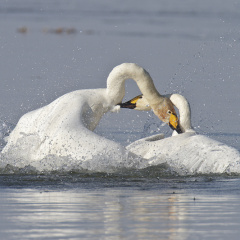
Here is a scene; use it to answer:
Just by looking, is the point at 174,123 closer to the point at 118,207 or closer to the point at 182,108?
the point at 182,108

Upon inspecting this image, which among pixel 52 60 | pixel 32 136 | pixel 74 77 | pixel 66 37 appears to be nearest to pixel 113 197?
pixel 32 136

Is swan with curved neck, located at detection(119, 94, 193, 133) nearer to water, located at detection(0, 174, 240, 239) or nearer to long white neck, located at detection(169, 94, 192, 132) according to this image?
long white neck, located at detection(169, 94, 192, 132)

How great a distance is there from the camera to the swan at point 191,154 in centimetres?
1157

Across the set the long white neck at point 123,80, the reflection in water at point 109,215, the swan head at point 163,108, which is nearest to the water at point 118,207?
the reflection in water at point 109,215

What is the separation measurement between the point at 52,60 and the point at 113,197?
42.7 ft

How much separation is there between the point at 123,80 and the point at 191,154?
66.7 inches

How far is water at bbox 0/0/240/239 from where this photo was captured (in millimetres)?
8375

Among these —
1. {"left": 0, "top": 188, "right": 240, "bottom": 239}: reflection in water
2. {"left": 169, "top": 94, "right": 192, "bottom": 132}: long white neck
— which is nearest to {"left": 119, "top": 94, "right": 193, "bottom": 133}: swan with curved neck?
{"left": 169, "top": 94, "right": 192, "bottom": 132}: long white neck

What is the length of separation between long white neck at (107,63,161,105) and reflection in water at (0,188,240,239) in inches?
110

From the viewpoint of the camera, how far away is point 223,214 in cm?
878

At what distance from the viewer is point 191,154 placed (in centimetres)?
1171

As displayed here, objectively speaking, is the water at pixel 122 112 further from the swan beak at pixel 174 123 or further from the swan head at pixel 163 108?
the swan head at pixel 163 108

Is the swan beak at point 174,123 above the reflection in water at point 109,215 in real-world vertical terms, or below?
above

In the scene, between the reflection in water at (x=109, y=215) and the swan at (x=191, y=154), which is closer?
the reflection in water at (x=109, y=215)
